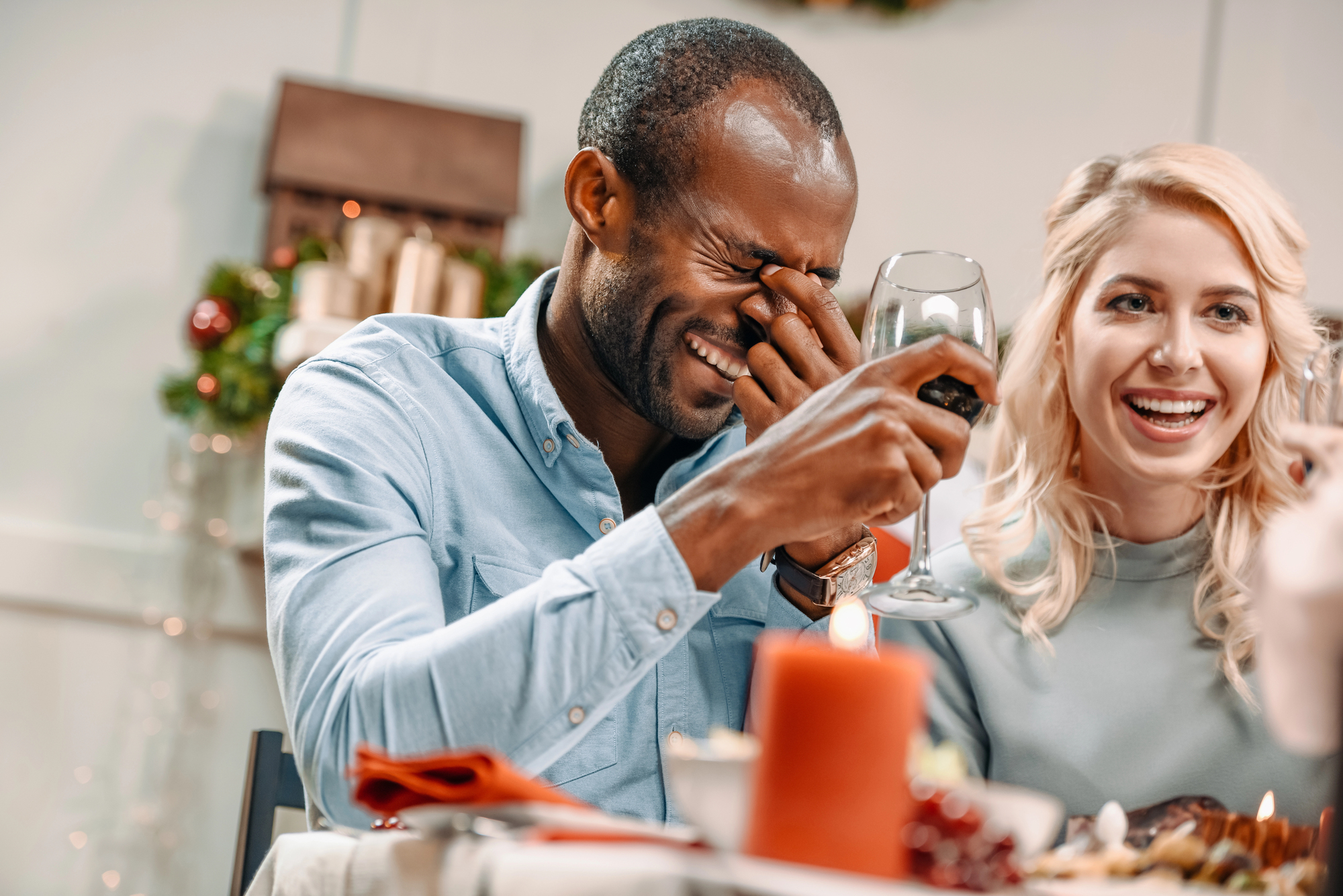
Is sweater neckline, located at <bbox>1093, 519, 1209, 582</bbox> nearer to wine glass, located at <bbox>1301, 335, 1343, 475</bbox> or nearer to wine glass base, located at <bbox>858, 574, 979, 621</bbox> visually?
wine glass base, located at <bbox>858, 574, 979, 621</bbox>

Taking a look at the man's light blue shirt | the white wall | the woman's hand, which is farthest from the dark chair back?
the white wall

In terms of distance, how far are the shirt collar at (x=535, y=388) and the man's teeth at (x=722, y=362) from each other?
3.0 inches

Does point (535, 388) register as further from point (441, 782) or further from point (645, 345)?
point (441, 782)

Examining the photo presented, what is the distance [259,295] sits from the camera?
275 cm

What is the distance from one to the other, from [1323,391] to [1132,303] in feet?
3.14

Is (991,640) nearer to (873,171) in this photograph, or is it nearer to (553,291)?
(553,291)

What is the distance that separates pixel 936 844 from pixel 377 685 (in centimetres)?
47

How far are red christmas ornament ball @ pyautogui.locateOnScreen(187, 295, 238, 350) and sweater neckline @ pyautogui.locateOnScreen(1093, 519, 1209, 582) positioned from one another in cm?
201

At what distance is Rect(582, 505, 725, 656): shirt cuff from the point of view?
→ 0.82 metres

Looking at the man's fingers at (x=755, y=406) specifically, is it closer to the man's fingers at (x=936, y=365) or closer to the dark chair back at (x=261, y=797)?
the man's fingers at (x=936, y=365)

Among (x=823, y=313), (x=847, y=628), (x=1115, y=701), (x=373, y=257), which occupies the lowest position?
(x=1115, y=701)

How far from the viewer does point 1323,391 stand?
628 mm

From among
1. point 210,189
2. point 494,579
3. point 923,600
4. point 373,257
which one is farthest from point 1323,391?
point 210,189

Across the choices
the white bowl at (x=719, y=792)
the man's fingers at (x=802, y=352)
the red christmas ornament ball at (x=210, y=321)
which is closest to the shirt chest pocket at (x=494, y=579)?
the man's fingers at (x=802, y=352)
